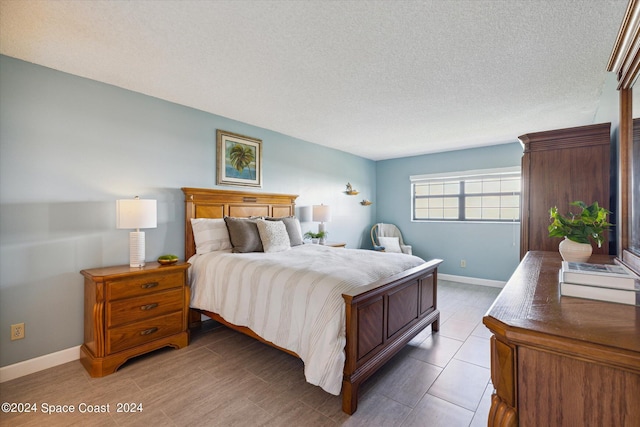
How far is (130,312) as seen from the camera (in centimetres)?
243

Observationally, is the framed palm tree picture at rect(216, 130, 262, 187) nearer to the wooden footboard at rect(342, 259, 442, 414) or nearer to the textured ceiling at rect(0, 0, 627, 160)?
the textured ceiling at rect(0, 0, 627, 160)

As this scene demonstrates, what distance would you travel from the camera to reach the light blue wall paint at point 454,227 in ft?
16.1

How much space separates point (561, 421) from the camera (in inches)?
26.8

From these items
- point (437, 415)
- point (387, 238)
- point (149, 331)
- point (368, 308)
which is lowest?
point (437, 415)

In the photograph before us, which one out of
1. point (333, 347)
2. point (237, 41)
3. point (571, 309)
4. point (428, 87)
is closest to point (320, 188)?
point (428, 87)

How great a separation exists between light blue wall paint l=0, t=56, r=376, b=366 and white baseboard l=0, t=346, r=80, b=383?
0.05 metres

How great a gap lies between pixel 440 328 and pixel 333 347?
6.37 ft

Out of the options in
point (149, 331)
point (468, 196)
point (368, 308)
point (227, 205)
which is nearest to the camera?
point (368, 308)

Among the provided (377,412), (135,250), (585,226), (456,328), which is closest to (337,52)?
(585,226)

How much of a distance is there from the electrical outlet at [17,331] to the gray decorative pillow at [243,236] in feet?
5.67

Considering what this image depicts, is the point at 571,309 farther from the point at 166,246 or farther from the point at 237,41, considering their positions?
the point at 166,246

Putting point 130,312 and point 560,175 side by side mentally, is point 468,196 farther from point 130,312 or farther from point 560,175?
point 130,312

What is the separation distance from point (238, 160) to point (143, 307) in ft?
6.63

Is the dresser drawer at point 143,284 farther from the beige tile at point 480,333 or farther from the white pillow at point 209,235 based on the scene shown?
the beige tile at point 480,333
